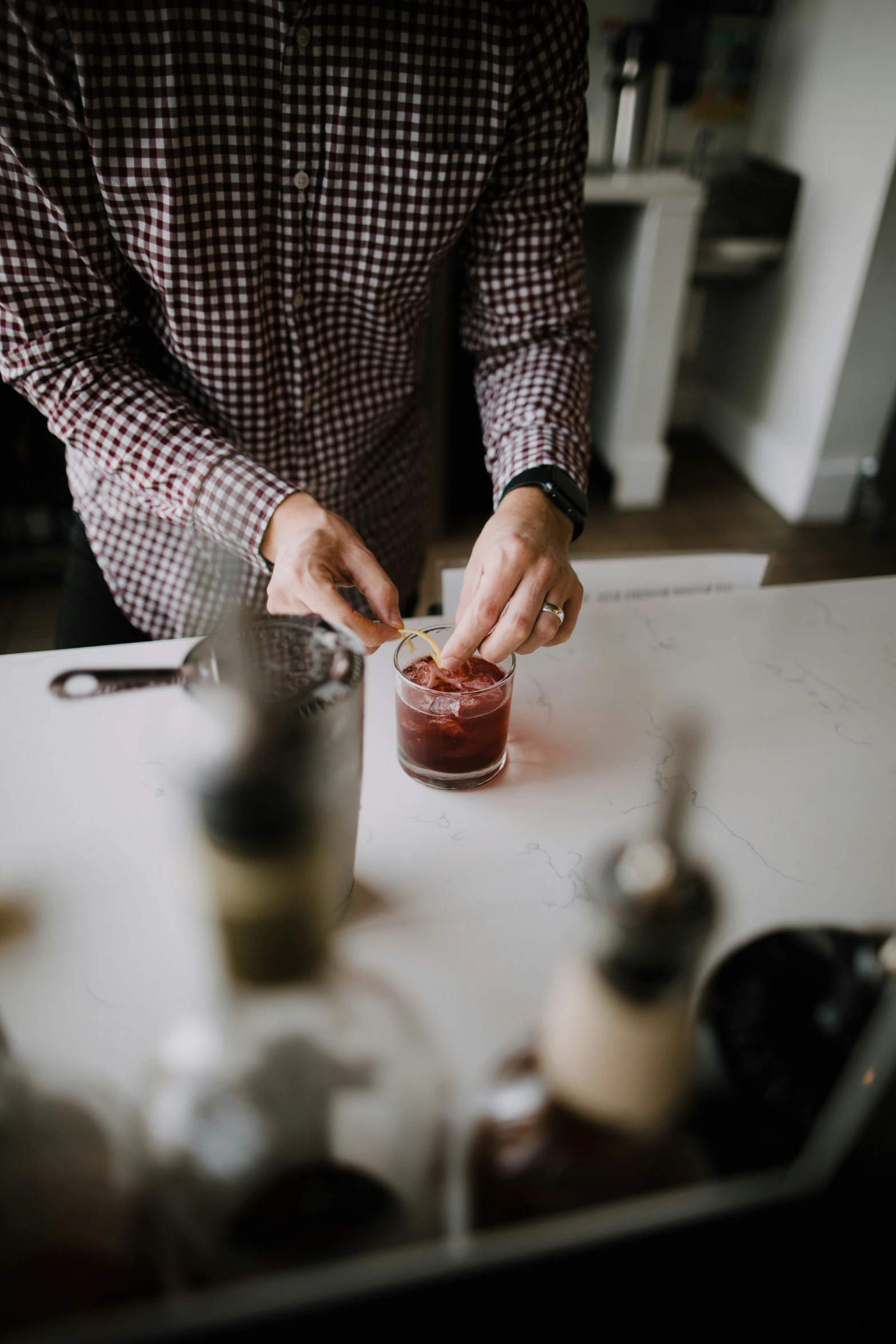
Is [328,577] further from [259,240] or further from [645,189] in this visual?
[645,189]

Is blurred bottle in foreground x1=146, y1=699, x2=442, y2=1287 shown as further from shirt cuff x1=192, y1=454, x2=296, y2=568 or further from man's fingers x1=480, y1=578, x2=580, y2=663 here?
shirt cuff x1=192, y1=454, x2=296, y2=568

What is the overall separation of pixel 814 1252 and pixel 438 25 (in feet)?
3.31

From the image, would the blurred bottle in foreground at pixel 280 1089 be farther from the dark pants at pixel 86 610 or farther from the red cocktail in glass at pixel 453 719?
the dark pants at pixel 86 610

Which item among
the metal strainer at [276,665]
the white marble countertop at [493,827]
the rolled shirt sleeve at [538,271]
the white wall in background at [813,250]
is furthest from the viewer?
the white wall in background at [813,250]

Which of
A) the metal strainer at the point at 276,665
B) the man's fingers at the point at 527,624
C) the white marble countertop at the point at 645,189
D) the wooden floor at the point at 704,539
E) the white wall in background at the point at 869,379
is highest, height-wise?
the white marble countertop at the point at 645,189

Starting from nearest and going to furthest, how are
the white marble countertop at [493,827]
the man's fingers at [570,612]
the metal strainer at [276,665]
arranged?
the metal strainer at [276,665], the white marble countertop at [493,827], the man's fingers at [570,612]

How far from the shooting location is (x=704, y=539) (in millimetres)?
2725

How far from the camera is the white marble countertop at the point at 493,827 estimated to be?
51cm

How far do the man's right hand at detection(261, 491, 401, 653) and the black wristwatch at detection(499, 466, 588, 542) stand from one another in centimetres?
21

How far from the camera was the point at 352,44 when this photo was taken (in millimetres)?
820

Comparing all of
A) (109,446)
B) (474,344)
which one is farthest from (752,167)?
(109,446)

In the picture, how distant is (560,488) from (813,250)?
7.76ft

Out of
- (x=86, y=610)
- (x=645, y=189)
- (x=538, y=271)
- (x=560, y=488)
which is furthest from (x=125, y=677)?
(x=645, y=189)

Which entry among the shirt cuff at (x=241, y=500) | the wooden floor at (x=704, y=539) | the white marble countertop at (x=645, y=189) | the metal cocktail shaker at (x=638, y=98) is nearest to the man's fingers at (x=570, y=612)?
the shirt cuff at (x=241, y=500)
